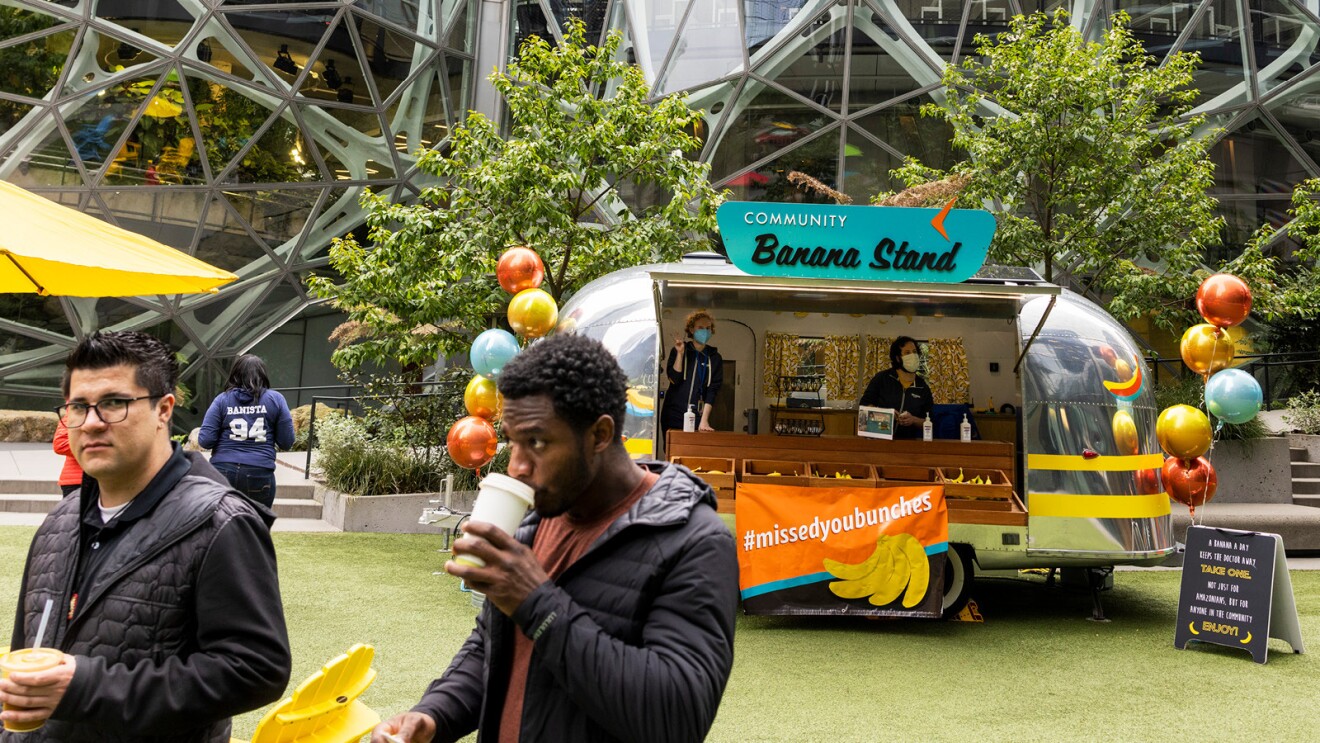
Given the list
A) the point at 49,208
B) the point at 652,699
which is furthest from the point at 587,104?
the point at 652,699

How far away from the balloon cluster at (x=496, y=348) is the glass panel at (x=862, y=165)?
1200 cm

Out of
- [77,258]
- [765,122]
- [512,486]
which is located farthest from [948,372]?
[765,122]

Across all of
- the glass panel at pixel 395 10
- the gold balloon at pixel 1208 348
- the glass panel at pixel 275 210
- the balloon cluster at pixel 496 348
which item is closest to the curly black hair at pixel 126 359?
the balloon cluster at pixel 496 348

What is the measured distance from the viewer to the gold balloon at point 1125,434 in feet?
27.7

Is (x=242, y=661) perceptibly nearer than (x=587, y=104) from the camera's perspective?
Yes

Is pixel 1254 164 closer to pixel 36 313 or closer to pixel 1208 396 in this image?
pixel 1208 396

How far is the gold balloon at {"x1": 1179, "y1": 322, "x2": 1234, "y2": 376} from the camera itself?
8438mm

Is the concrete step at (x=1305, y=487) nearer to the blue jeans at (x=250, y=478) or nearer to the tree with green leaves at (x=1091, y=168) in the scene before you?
the tree with green leaves at (x=1091, y=168)

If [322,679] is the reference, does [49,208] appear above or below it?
above

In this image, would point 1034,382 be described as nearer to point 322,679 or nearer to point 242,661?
point 322,679

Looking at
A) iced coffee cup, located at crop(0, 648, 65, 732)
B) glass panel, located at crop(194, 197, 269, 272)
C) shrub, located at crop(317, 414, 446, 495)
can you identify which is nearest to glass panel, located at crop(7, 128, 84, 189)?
glass panel, located at crop(194, 197, 269, 272)

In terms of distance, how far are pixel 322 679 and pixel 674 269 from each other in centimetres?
542

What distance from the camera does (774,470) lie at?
8.80 m

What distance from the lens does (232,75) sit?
1972 centimetres
